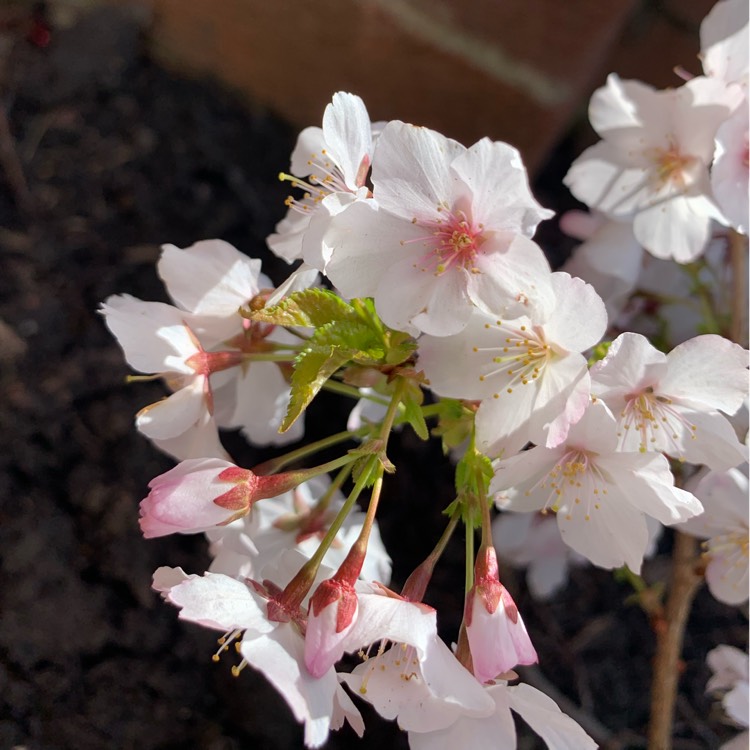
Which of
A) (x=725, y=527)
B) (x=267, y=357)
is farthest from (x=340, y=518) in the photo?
(x=725, y=527)

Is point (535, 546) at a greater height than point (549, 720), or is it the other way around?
point (549, 720)

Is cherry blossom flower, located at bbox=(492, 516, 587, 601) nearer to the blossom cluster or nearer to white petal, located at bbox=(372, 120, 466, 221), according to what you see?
the blossom cluster

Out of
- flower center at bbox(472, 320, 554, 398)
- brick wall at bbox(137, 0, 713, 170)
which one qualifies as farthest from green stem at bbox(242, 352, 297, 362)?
brick wall at bbox(137, 0, 713, 170)

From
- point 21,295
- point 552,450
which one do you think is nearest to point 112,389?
point 21,295

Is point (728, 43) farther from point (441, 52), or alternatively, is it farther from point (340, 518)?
point (441, 52)

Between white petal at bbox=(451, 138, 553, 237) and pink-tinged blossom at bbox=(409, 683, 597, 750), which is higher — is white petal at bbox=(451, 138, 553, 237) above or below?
above

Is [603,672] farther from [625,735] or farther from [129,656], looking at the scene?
[129,656]

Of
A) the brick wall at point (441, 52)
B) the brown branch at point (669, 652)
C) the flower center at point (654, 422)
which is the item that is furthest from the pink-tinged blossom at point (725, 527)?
the brick wall at point (441, 52)
